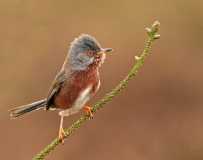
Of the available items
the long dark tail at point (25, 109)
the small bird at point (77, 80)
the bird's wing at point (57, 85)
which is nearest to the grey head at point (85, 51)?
the small bird at point (77, 80)

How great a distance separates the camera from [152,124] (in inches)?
485

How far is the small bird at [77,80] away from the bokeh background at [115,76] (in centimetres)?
483

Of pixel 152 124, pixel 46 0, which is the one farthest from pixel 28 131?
pixel 46 0

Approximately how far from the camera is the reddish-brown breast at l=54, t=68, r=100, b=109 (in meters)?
6.08

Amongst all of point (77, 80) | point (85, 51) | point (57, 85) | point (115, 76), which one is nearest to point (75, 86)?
point (77, 80)

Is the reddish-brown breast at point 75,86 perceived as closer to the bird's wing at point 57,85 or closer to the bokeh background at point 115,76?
the bird's wing at point 57,85

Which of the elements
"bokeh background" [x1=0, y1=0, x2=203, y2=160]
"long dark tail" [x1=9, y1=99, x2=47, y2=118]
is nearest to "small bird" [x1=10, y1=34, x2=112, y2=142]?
"long dark tail" [x1=9, y1=99, x2=47, y2=118]

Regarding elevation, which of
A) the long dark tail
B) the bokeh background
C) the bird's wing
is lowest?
the bokeh background

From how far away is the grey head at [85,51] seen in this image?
5953 mm

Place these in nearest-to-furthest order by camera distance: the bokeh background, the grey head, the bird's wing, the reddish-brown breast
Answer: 1. the grey head
2. the reddish-brown breast
3. the bird's wing
4. the bokeh background

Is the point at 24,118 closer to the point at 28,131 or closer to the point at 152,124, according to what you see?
the point at 28,131

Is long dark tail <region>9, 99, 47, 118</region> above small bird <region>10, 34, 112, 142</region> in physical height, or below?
below

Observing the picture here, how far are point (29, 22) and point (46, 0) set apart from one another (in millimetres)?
775

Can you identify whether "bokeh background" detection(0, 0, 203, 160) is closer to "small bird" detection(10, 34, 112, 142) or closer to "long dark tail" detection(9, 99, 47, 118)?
"long dark tail" detection(9, 99, 47, 118)
